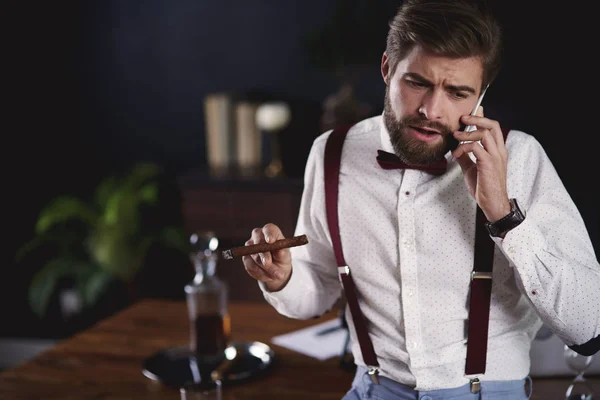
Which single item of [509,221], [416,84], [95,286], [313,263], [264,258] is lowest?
[95,286]

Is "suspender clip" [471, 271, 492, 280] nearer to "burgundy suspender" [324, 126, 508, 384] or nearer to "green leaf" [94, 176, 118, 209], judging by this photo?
"burgundy suspender" [324, 126, 508, 384]

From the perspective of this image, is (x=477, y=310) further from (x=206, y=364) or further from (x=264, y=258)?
(x=206, y=364)

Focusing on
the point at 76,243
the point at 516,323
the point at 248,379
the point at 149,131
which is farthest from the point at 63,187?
the point at 516,323

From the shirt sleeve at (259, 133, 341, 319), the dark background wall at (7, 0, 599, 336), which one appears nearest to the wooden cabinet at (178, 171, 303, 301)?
the dark background wall at (7, 0, 599, 336)

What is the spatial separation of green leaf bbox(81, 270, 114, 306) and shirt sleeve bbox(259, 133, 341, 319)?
110 inches

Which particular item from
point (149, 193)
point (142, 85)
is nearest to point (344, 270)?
point (149, 193)

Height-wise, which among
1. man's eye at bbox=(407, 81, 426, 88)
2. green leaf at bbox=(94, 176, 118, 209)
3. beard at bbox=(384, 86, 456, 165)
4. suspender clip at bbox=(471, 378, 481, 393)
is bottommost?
green leaf at bbox=(94, 176, 118, 209)

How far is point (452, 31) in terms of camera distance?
1.43m

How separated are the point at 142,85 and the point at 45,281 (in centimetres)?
144

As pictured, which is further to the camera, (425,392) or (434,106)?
(425,392)

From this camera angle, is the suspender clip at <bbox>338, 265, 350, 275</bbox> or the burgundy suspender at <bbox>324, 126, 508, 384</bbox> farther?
the suspender clip at <bbox>338, 265, 350, 275</bbox>

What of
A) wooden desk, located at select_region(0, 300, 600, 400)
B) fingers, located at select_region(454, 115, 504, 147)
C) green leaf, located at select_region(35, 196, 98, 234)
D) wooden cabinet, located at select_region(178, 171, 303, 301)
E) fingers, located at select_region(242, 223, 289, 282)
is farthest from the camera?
green leaf, located at select_region(35, 196, 98, 234)

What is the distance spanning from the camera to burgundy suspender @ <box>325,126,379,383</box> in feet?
5.44

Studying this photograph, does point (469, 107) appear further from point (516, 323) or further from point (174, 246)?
point (174, 246)
